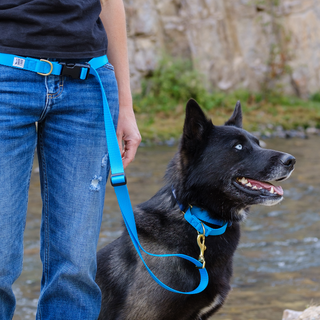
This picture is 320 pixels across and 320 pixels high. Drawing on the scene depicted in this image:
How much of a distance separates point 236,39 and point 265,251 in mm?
11675

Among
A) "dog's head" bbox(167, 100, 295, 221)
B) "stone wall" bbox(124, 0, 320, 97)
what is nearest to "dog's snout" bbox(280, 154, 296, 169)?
"dog's head" bbox(167, 100, 295, 221)

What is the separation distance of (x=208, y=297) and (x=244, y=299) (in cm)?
126

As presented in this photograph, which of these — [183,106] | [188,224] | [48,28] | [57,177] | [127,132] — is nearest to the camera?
[48,28]

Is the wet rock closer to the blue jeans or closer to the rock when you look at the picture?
the rock

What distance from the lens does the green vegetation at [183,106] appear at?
36.7 ft

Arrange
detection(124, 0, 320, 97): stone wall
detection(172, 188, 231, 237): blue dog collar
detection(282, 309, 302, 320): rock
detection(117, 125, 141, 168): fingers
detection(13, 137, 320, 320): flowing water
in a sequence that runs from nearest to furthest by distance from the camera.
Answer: detection(117, 125, 141, 168): fingers < detection(172, 188, 231, 237): blue dog collar < detection(282, 309, 302, 320): rock < detection(13, 137, 320, 320): flowing water < detection(124, 0, 320, 97): stone wall

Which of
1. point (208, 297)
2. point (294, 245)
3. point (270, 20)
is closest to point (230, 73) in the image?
point (270, 20)

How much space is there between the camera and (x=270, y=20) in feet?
47.5

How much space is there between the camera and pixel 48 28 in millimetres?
1422

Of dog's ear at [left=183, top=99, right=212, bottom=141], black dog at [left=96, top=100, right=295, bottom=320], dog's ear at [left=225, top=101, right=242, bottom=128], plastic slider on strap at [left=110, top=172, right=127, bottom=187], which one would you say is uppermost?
plastic slider on strap at [left=110, top=172, right=127, bottom=187]

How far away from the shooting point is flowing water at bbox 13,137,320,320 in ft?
10.4

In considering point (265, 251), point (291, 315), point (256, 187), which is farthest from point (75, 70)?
point (265, 251)

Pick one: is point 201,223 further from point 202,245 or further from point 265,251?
point 265,251

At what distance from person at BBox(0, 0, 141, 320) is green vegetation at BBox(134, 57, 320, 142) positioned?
8746 millimetres
